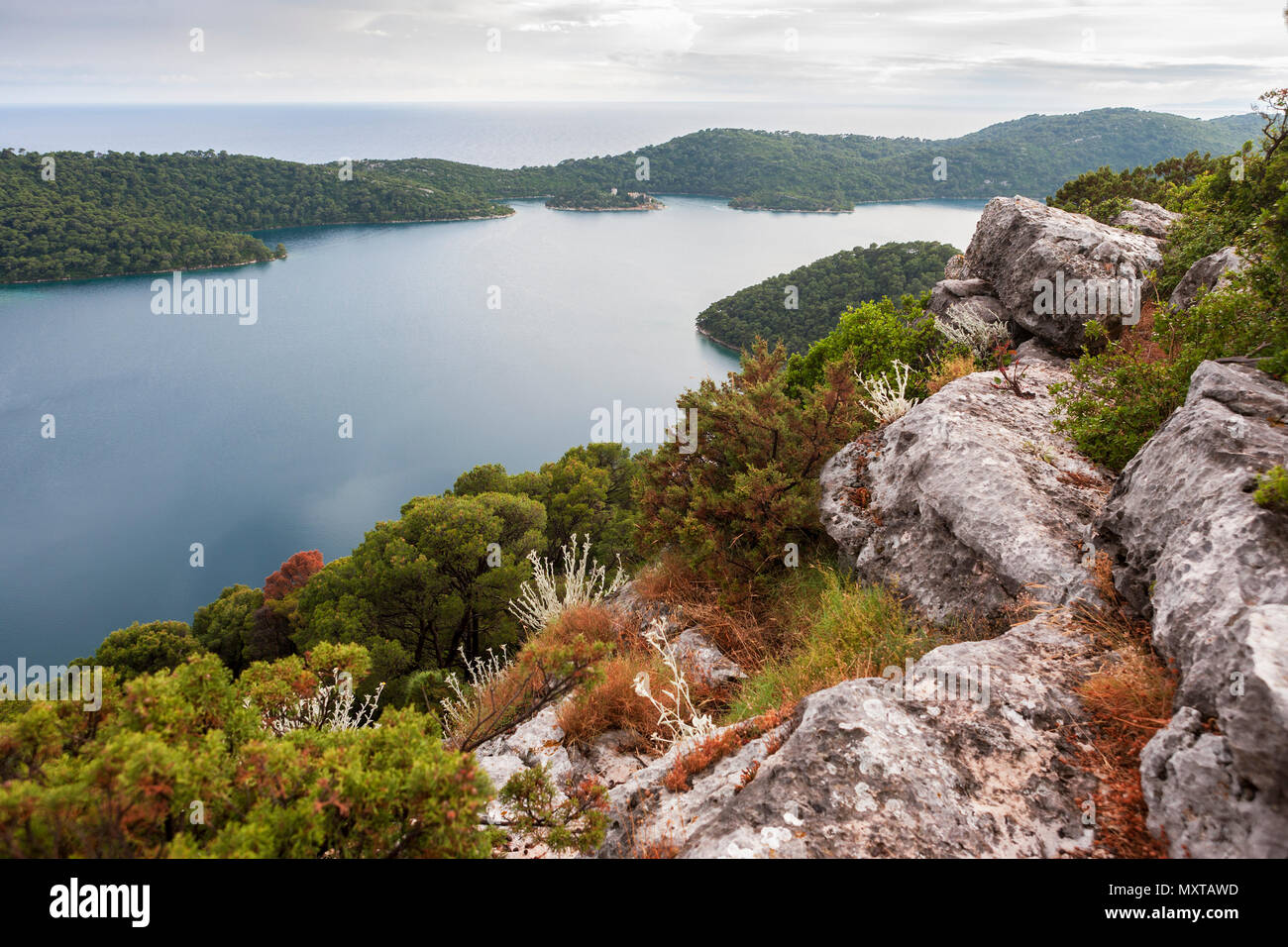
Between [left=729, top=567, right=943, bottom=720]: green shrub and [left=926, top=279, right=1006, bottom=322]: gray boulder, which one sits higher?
[left=926, top=279, right=1006, bottom=322]: gray boulder

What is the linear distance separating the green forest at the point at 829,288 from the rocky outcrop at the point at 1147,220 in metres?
42.2

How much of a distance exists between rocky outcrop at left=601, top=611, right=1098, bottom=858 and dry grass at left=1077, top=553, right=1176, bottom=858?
8 centimetres

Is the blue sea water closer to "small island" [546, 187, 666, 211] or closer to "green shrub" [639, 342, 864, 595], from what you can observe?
"small island" [546, 187, 666, 211]

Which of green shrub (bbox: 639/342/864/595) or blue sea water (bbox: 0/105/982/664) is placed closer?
green shrub (bbox: 639/342/864/595)

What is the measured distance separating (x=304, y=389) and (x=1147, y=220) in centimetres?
7605

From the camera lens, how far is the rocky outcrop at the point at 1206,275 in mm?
6770

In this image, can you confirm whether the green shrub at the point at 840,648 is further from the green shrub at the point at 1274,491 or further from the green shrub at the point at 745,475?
the green shrub at the point at 1274,491

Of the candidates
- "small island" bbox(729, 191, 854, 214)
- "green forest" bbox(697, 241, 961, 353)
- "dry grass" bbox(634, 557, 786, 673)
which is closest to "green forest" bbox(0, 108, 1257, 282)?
"small island" bbox(729, 191, 854, 214)

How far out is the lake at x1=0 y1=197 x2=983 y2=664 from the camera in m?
45.0
